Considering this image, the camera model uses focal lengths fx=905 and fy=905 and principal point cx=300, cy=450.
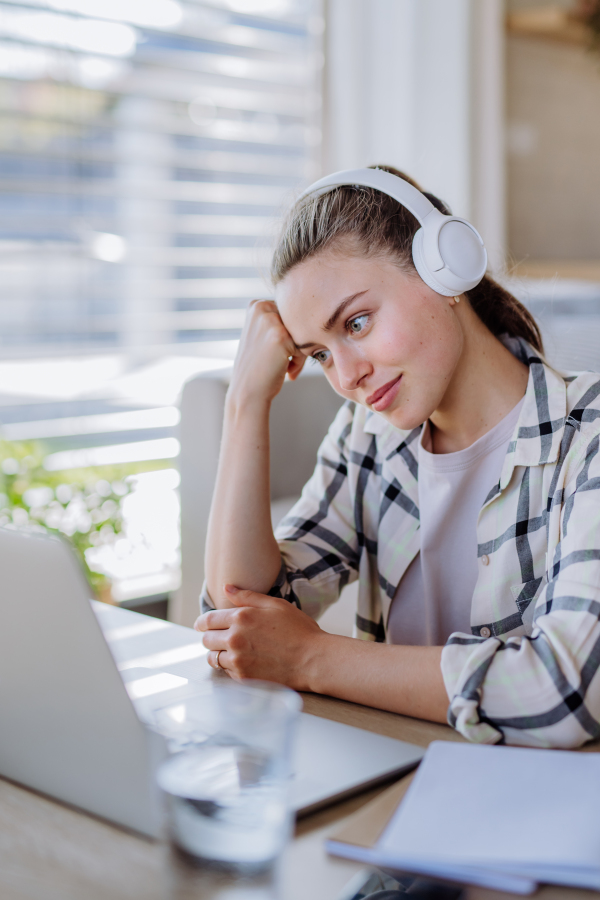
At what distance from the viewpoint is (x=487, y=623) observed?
1.06 m

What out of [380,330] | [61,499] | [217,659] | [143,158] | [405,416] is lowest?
[61,499]

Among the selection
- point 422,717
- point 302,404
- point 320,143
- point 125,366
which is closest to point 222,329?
point 125,366

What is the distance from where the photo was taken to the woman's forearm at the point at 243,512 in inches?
44.1

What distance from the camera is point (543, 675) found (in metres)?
0.72

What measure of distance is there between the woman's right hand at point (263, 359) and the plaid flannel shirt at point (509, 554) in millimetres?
151

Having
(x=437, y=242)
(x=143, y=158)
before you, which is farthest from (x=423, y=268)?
(x=143, y=158)

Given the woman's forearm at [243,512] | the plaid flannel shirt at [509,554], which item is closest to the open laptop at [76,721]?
the plaid flannel shirt at [509,554]

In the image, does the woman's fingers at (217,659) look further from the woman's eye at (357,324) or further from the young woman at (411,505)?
the woman's eye at (357,324)

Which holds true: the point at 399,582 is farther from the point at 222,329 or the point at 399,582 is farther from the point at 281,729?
the point at 222,329

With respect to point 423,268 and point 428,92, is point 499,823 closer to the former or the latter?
point 423,268

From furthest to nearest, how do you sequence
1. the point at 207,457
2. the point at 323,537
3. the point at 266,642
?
the point at 207,457 → the point at 323,537 → the point at 266,642

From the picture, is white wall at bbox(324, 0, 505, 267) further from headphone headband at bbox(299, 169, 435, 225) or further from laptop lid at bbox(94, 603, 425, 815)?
laptop lid at bbox(94, 603, 425, 815)

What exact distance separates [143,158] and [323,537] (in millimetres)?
1801

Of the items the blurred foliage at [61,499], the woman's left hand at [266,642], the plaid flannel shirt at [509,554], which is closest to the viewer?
the plaid flannel shirt at [509,554]
